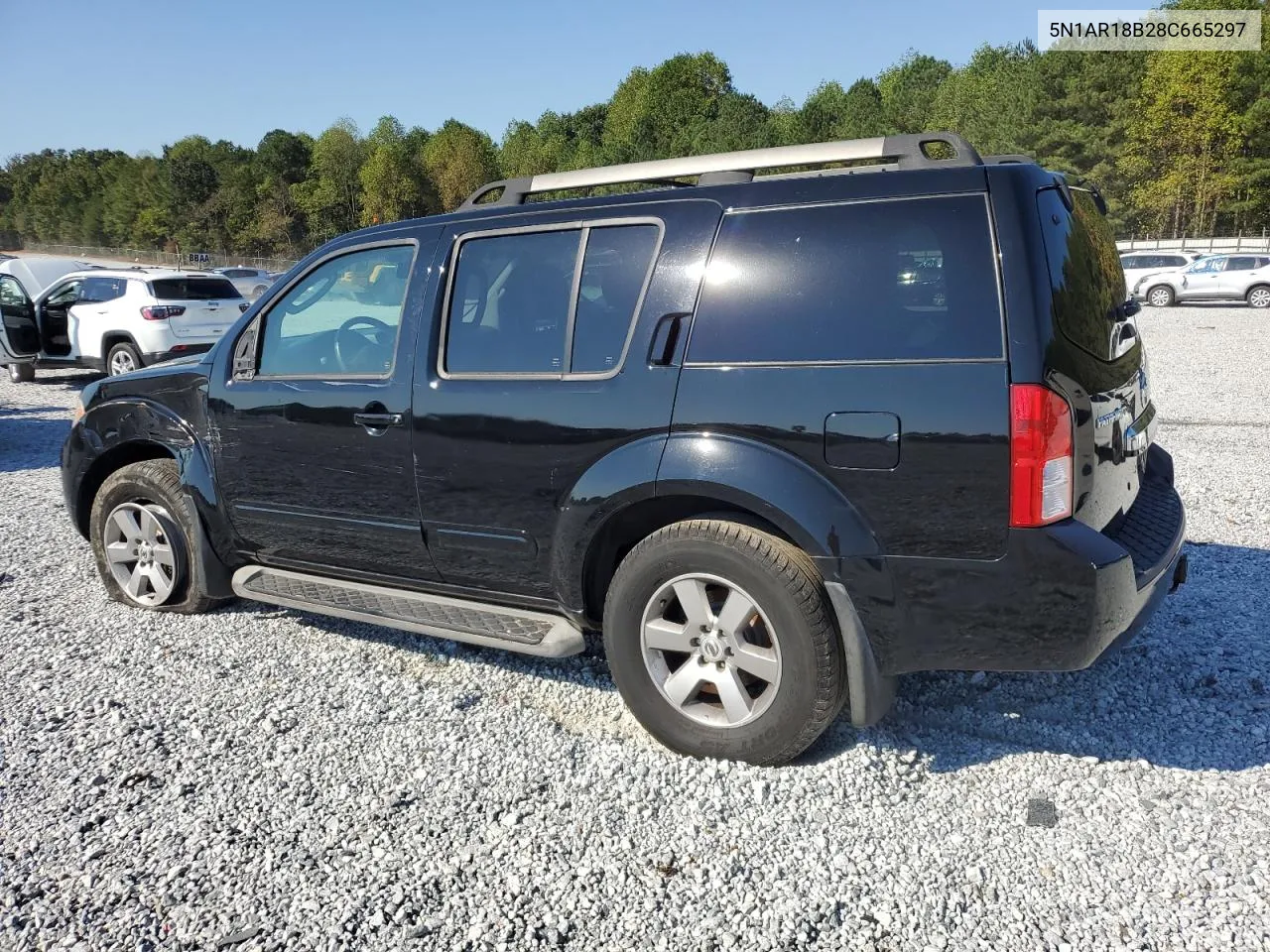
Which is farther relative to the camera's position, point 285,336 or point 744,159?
point 285,336

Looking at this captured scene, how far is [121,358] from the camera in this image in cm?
1334

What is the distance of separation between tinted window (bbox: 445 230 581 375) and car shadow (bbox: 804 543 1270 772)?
176cm

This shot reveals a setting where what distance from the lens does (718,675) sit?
123 inches

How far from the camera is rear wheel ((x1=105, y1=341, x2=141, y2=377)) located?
43.5ft

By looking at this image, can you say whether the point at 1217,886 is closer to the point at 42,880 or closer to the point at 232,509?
the point at 42,880

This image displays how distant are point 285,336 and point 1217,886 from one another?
156 inches

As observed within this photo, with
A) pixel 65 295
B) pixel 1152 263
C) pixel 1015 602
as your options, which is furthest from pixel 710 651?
pixel 1152 263

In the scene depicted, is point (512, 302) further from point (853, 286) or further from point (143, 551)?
point (143, 551)

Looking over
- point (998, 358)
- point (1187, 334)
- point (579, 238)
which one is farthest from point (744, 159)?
point (1187, 334)

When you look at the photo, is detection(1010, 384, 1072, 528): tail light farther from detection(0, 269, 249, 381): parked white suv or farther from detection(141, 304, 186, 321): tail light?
detection(141, 304, 186, 321): tail light

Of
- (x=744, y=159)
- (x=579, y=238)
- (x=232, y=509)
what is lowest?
(x=232, y=509)

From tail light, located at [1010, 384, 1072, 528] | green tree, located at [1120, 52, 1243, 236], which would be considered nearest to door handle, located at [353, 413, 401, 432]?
tail light, located at [1010, 384, 1072, 528]

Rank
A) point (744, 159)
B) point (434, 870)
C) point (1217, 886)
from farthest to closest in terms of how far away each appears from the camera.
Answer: point (744, 159)
point (434, 870)
point (1217, 886)

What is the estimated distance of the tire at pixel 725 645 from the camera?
2939mm
